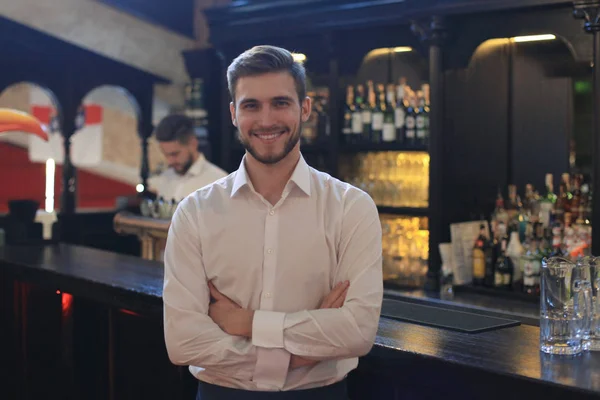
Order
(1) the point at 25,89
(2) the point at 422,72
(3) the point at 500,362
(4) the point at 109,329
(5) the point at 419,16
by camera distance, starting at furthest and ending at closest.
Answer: (1) the point at 25,89 → (2) the point at 422,72 → (5) the point at 419,16 → (4) the point at 109,329 → (3) the point at 500,362

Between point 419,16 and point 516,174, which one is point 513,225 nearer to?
point 516,174

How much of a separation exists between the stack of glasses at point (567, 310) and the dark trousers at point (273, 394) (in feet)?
1.67

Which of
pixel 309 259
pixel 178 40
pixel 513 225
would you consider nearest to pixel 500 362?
pixel 309 259

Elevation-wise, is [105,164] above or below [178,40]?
below

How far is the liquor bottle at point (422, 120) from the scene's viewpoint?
4641mm

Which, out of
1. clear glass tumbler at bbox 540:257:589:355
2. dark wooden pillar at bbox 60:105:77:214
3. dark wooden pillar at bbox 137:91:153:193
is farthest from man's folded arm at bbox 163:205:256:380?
dark wooden pillar at bbox 137:91:153:193

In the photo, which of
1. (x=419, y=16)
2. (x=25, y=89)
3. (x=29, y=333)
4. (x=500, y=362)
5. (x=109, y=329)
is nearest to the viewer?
(x=500, y=362)

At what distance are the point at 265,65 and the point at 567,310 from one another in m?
0.91

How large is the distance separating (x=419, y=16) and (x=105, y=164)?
737 cm

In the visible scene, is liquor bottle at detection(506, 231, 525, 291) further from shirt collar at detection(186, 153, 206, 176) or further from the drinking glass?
the drinking glass

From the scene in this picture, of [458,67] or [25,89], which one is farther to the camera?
[25,89]

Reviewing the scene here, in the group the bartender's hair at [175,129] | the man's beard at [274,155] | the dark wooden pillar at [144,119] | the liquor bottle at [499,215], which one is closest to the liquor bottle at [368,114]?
the liquor bottle at [499,215]

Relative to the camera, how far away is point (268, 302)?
1.90 metres

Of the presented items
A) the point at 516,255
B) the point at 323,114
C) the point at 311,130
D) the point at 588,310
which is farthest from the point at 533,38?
the point at 588,310
